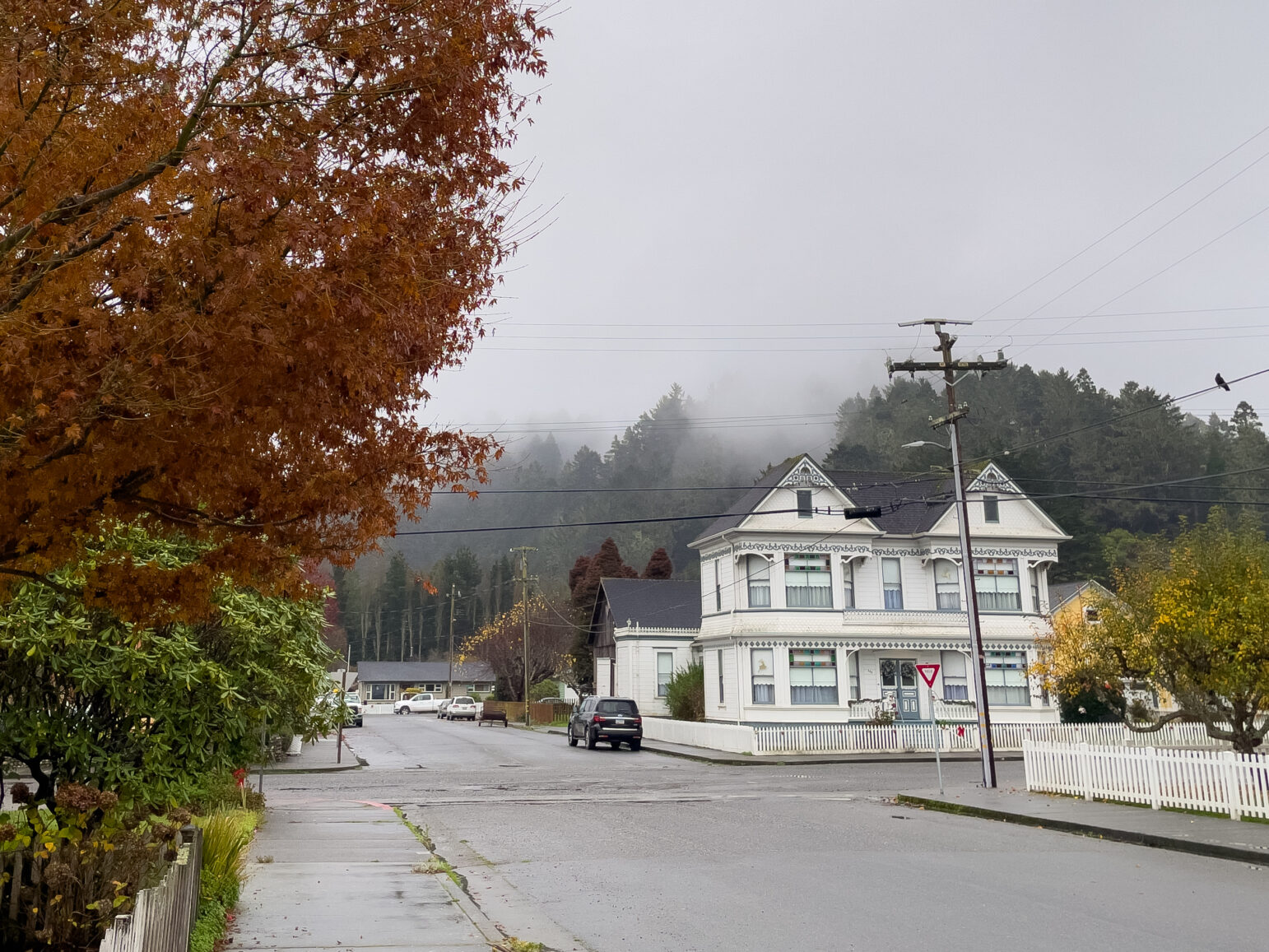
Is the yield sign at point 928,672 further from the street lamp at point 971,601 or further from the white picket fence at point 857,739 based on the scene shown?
the white picket fence at point 857,739

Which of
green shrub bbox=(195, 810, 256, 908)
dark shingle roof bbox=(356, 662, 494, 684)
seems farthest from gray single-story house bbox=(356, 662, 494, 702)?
green shrub bbox=(195, 810, 256, 908)

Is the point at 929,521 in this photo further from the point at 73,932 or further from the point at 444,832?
the point at 73,932

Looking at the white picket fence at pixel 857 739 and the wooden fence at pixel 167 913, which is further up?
the wooden fence at pixel 167 913

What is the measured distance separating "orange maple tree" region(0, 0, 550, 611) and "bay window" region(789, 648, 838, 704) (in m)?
37.7

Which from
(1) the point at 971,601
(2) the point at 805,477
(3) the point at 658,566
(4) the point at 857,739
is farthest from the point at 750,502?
(3) the point at 658,566

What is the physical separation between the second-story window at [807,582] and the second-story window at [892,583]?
276cm

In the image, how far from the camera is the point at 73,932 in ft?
20.5

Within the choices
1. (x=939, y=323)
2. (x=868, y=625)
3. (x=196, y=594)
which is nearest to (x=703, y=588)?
(x=868, y=625)

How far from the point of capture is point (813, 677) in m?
42.5

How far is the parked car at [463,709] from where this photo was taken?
76.6 metres

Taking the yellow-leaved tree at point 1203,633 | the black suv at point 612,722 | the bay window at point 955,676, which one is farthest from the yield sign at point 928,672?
the bay window at point 955,676

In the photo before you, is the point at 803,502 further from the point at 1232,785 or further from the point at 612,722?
the point at 1232,785

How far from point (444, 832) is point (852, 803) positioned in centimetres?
831

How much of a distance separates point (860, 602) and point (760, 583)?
4434mm
